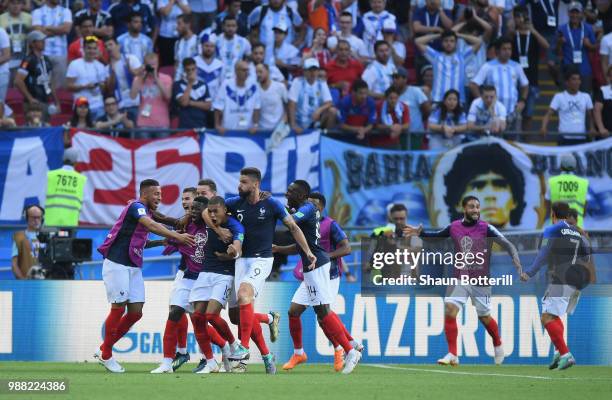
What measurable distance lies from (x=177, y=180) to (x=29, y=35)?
3737mm

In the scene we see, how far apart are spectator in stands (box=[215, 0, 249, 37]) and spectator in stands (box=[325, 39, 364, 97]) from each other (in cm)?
182

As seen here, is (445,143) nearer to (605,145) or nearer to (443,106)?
(443,106)

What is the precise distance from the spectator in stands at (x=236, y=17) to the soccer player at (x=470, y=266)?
756cm

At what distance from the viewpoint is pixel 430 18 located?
78.2 feet

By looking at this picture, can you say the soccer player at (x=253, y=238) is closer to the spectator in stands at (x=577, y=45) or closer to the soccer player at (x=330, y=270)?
the soccer player at (x=330, y=270)

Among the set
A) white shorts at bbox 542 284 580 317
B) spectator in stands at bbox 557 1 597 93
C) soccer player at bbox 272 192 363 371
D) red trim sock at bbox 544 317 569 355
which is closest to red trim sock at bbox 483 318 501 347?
white shorts at bbox 542 284 580 317

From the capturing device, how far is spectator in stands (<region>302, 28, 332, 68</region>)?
896 inches

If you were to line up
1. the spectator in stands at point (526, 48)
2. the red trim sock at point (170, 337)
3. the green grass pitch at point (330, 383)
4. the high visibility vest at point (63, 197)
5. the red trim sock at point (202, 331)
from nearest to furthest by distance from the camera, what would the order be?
the green grass pitch at point (330, 383) → the red trim sock at point (202, 331) → the red trim sock at point (170, 337) → the high visibility vest at point (63, 197) → the spectator in stands at point (526, 48)

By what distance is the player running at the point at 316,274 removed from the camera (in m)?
15.1

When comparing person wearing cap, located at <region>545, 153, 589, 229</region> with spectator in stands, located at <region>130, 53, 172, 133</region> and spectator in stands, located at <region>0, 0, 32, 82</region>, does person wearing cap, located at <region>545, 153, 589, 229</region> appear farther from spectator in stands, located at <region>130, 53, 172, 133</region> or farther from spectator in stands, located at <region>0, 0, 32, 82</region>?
spectator in stands, located at <region>0, 0, 32, 82</region>

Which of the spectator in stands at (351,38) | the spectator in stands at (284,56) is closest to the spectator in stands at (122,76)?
the spectator in stands at (284,56)

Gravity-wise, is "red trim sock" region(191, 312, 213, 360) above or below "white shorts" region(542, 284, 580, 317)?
below

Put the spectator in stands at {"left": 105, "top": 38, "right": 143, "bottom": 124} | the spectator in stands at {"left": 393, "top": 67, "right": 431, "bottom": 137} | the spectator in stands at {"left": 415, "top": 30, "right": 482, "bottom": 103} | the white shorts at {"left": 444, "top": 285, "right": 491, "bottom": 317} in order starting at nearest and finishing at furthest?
1. the white shorts at {"left": 444, "top": 285, "right": 491, "bottom": 317}
2. the spectator in stands at {"left": 105, "top": 38, "right": 143, "bottom": 124}
3. the spectator in stands at {"left": 393, "top": 67, "right": 431, "bottom": 137}
4. the spectator in stands at {"left": 415, "top": 30, "right": 482, "bottom": 103}

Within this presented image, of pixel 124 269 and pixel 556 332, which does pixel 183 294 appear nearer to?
pixel 124 269
